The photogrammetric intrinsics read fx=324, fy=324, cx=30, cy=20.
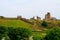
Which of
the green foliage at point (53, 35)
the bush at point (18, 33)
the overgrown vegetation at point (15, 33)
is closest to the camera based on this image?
the green foliage at point (53, 35)

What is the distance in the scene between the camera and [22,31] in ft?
196

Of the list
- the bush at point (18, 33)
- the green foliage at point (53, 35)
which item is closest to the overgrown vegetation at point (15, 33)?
the bush at point (18, 33)

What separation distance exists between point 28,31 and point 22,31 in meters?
1.11

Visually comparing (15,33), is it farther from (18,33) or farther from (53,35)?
(53,35)

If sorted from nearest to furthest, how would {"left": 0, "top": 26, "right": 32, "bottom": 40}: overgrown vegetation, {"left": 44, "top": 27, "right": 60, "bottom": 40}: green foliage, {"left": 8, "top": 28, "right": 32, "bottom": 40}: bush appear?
{"left": 44, "top": 27, "right": 60, "bottom": 40}: green foliage < {"left": 0, "top": 26, "right": 32, "bottom": 40}: overgrown vegetation < {"left": 8, "top": 28, "right": 32, "bottom": 40}: bush

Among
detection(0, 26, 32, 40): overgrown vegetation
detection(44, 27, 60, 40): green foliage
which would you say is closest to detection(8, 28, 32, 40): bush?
detection(0, 26, 32, 40): overgrown vegetation

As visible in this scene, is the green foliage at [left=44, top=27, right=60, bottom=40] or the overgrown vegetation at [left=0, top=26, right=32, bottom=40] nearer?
the green foliage at [left=44, top=27, right=60, bottom=40]

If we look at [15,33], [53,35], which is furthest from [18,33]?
[53,35]

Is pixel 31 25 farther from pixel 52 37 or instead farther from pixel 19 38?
pixel 52 37

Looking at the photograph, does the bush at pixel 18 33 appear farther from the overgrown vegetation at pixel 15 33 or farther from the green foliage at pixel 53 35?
the green foliage at pixel 53 35

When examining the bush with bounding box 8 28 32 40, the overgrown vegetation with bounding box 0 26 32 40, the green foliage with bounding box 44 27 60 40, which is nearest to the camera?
the green foliage with bounding box 44 27 60 40

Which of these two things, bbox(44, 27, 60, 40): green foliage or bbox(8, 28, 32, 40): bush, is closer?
bbox(44, 27, 60, 40): green foliage

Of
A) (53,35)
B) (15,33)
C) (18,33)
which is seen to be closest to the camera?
(53,35)

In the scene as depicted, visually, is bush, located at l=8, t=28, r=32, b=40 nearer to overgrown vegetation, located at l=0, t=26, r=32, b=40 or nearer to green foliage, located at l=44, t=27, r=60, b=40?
overgrown vegetation, located at l=0, t=26, r=32, b=40
